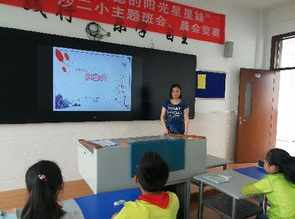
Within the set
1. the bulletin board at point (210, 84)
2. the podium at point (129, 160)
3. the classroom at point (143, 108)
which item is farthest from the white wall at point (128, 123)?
the podium at point (129, 160)

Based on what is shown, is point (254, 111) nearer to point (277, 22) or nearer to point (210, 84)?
point (210, 84)

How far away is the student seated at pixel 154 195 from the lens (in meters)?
1.28

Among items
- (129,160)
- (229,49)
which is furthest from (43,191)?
(229,49)

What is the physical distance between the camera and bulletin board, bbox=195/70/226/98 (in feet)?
15.5

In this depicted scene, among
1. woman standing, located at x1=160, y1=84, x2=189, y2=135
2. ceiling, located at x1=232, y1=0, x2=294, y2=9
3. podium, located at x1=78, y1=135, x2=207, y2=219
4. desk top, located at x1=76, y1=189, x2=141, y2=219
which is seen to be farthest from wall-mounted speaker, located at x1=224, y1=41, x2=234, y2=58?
desk top, located at x1=76, y1=189, x2=141, y2=219

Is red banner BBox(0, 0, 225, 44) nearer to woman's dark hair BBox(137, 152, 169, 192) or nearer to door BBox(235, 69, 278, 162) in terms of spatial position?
door BBox(235, 69, 278, 162)

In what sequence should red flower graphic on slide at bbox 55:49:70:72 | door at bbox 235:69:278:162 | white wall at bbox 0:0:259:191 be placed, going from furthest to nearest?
door at bbox 235:69:278:162, red flower graphic on slide at bbox 55:49:70:72, white wall at bbox 0:0:259:191

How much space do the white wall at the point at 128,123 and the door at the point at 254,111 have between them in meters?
0.16

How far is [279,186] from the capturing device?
174cm

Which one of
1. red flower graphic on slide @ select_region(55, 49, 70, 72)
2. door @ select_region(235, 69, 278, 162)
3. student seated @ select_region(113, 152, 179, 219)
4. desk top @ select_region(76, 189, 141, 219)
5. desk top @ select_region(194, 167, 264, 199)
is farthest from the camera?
door @ select_region(235, 69, 278, 162)

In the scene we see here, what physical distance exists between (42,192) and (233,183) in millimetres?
1522

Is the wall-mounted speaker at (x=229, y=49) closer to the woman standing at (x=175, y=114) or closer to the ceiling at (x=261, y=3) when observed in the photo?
the ceiling at (x=261, y=3)

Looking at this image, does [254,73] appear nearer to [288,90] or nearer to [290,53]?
[290,53]

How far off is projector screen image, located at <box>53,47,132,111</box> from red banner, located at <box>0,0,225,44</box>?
516mm
